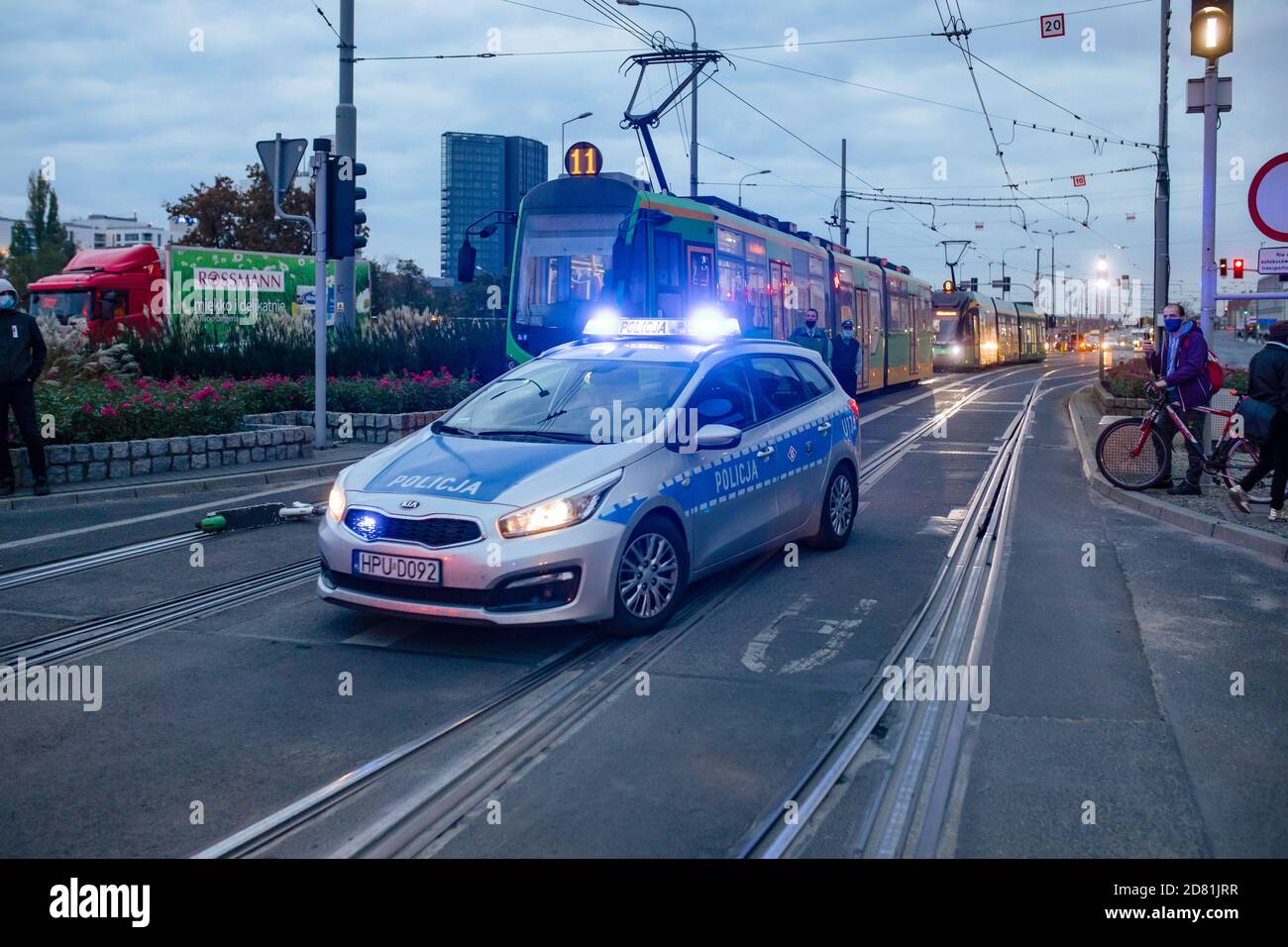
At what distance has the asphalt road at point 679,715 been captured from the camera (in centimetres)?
404

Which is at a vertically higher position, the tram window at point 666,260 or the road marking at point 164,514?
the tram window at point 666,260

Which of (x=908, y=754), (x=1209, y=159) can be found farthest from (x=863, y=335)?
(x=908, y=754)

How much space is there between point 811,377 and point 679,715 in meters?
4.49

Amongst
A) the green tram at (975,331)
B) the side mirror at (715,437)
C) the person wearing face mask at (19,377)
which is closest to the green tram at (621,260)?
the person wearing face mask at (19,377)

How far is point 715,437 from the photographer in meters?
7.07

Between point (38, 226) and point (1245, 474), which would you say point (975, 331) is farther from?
point (38, 226)

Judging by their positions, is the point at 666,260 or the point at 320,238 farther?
the point at 666,260

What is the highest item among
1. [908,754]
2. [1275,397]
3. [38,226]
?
[38,226]

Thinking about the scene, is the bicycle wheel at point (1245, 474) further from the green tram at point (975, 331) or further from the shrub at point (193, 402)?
the green tram at point (975, 331)

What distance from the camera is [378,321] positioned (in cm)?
2209

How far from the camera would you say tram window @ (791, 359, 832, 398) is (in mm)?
9070

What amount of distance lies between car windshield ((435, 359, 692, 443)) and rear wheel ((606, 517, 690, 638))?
0.65m

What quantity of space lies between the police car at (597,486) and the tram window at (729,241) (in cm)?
1018
